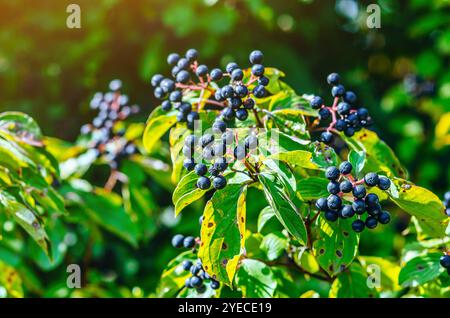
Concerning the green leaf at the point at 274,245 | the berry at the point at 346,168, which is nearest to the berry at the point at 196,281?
the green leaf at the point at 274,245

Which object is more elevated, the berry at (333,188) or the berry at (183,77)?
the berry at (183,77)

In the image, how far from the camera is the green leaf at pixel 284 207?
5.61ft

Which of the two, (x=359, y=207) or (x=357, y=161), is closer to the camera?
(x=359, y=207)

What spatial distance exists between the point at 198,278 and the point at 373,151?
713 millimetres

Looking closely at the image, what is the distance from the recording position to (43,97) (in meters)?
4.26

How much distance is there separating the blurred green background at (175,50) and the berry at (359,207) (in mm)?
1854

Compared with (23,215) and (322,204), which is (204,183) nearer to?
(322,204)

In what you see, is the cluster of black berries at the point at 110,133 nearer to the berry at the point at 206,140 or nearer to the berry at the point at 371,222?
the berry at the point at 206,140

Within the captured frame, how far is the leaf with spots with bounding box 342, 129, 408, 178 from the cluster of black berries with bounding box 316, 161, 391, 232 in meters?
0.34

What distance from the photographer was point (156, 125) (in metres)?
2.29

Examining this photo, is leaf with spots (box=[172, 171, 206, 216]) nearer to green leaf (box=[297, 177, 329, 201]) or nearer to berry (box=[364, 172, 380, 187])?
green leaf (box=[297, 177, 329, 201])

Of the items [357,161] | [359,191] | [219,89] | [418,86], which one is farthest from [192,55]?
[418,86]

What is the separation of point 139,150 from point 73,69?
1.28 metres

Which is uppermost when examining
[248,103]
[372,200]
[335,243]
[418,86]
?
[418,86]
